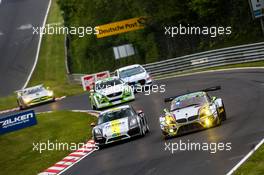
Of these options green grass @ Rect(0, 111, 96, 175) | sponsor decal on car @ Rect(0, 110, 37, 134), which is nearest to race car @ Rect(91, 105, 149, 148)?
green grass @ Rect(0, 111, 96, 175)

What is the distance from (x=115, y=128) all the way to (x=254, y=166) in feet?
29.0

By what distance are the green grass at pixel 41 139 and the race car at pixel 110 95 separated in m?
1.03

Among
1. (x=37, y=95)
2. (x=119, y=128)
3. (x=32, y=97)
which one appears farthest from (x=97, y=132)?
(x=37, y=95)

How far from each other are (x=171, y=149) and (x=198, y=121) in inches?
87.9

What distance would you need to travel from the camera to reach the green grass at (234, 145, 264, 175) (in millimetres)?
13926

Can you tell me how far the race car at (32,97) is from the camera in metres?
43.8

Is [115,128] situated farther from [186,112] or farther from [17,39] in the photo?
[17,39]

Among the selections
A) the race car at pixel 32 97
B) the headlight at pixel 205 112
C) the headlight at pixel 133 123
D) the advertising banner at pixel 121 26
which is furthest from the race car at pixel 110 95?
the advertising banner at pixel 121 26

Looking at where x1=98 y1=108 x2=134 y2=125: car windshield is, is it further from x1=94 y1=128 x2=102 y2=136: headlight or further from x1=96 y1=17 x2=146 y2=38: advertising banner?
x1=96 y1=17 x2=146 y2=38: advertising banner

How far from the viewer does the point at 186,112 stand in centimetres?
2088

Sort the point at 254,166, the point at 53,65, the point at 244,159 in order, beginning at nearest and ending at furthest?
1. the point at 254,166
2. the point at 244,159
3. the point at 53,65

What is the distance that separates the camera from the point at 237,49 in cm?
4403

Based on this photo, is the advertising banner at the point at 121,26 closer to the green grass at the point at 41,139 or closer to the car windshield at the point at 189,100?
the green grass at the point at 41,139

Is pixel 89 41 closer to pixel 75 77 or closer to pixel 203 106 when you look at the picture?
pixel 75 77
